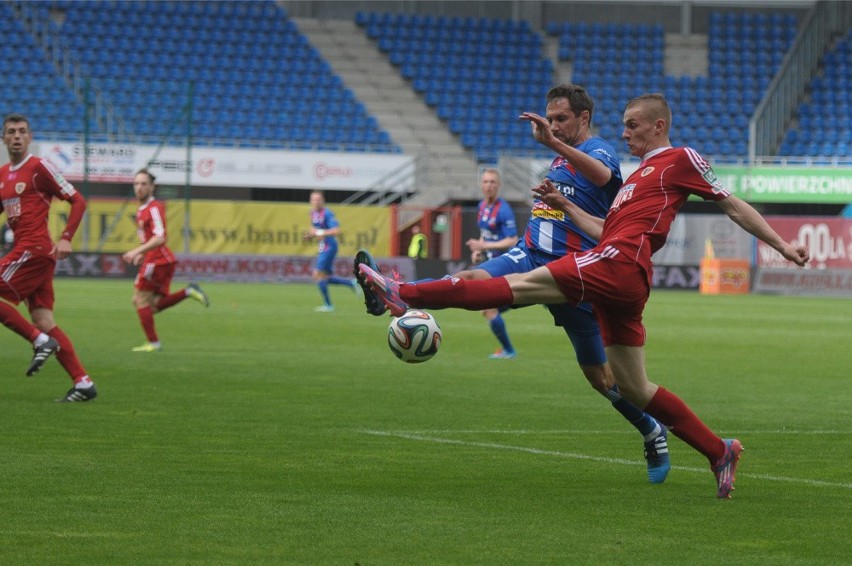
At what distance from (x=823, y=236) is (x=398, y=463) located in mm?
35957

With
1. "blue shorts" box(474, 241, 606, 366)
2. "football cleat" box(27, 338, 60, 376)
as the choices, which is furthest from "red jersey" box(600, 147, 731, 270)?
"football cleat" box(27, 338, 60, 376)

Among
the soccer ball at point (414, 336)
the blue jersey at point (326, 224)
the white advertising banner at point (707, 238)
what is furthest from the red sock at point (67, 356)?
the white advertising banner at point (707, 238)

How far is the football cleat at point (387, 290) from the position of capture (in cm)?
692

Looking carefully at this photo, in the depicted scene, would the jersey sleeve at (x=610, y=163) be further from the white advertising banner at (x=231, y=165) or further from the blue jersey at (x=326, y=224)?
the white advertising banner at (x=231, y=165)

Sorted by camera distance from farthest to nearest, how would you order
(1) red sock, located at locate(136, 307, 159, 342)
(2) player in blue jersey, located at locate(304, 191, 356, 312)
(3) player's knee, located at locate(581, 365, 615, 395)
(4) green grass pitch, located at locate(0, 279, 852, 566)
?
1. (2) player in blue jersey, located at locate(304, 191, 356, 312)
2. (1) red sock, located at locate(136, 307, 159, 342)
3. (3) player's knee, located at locate(581, 365, 615, 395)
4. (4) green grass pitch, located at locate(0, 279, 852, 566)

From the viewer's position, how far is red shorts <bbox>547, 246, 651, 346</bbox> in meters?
6.78

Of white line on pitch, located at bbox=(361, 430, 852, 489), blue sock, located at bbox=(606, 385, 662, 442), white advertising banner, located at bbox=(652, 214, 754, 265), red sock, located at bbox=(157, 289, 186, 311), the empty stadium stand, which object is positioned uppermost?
the empty stadium stand

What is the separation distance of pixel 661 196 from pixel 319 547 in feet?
8.78

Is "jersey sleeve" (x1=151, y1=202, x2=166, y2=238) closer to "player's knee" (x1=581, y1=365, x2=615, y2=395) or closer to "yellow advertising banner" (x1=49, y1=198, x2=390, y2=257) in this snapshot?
"player's knee" (x1=581, y1=365, x2=615, y2=395)

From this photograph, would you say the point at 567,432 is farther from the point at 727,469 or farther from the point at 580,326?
the point at 727,469

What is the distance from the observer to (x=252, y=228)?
41656 mm

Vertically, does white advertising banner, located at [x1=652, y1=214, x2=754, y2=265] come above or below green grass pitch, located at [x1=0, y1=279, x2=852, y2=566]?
below

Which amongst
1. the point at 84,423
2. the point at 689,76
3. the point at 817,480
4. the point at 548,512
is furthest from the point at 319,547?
the point at 689,76

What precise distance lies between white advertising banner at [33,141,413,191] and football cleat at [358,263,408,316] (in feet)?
112
